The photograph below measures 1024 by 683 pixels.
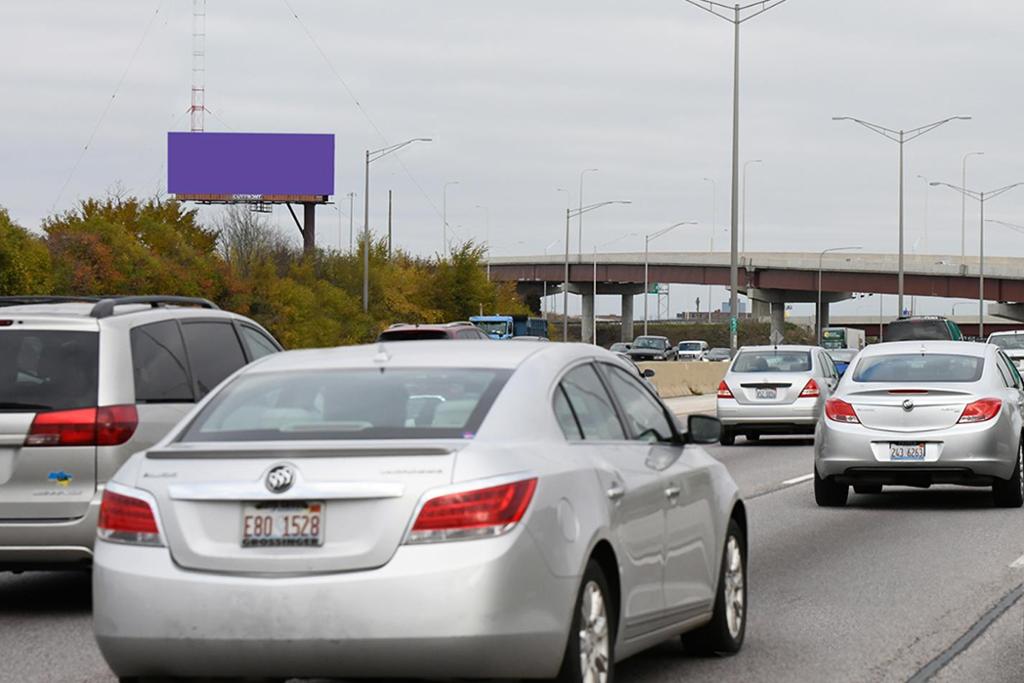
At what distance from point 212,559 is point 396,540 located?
67 centimetres

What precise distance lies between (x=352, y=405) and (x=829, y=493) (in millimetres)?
11615

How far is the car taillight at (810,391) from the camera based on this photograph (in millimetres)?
29609

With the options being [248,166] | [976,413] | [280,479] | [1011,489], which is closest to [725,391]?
[1011,489]

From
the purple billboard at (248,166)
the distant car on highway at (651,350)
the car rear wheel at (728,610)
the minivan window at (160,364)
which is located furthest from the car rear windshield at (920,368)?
the purple billboard at (248,166)

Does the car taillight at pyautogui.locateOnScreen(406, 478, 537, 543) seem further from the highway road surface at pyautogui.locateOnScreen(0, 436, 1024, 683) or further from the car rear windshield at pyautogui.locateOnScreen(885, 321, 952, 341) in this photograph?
the car rear windshield at pyautogui.locateOnScreen(885, 321, 952, 341)

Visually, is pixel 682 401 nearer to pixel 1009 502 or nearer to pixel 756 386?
pixel 756 386

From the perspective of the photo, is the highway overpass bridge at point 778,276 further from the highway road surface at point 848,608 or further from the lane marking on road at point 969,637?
the lane marking on road at point 969,637

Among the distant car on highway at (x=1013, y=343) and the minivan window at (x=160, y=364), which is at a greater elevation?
the minivan window at (x=160, y=364)

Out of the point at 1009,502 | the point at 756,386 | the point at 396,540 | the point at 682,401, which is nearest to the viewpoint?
the point at 396,540

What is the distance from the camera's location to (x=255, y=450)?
6.87 m

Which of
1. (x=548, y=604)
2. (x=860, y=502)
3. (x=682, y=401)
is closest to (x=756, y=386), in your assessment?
(x=860, y=502)

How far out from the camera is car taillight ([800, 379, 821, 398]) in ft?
97.1

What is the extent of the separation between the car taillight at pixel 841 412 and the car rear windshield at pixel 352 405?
418 inches

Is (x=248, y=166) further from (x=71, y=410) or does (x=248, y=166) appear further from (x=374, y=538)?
(x=374, y=538)
